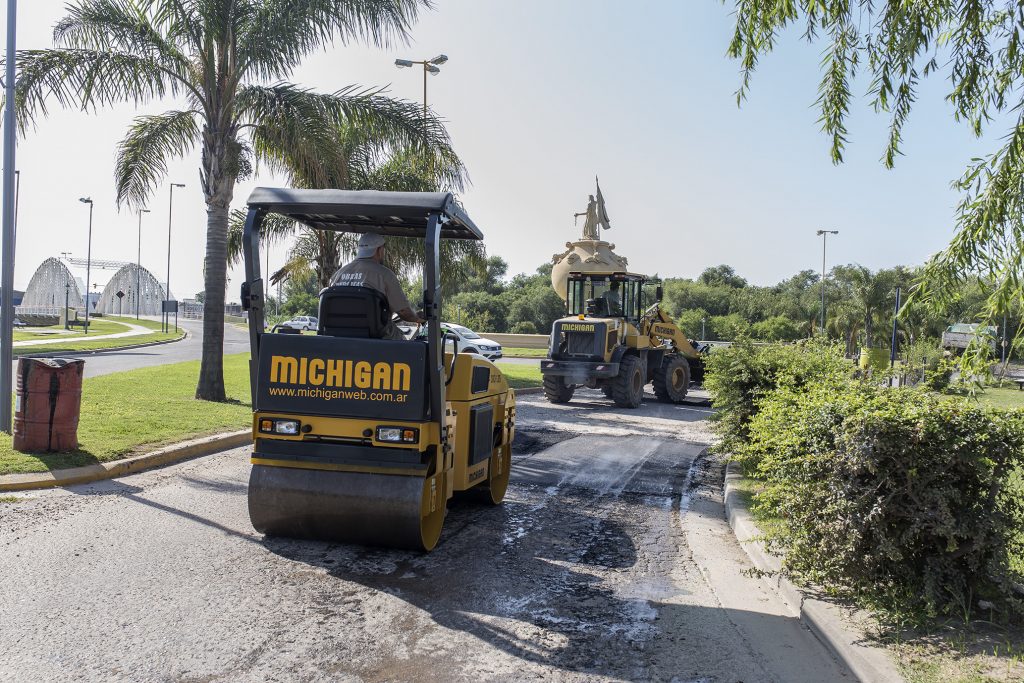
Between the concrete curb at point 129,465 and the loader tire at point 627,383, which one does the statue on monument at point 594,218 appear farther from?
the concrete curb at point 129,465

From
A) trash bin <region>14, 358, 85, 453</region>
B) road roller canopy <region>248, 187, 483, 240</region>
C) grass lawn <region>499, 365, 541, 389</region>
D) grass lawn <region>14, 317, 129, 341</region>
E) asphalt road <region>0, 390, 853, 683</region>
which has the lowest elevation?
asphalt road <region>0, 390, 853, 683</region>

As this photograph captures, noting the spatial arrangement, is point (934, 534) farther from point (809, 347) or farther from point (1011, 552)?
point (809, 347)

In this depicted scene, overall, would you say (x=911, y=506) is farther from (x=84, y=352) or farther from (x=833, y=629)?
(x=84, y=352)

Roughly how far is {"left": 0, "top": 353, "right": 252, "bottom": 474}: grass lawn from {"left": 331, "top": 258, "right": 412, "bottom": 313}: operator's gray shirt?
4.05 meters

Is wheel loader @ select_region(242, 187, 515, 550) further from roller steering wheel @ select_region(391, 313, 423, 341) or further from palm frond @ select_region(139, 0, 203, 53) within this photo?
palm frond @ select_region(139, 0, 203, 53)

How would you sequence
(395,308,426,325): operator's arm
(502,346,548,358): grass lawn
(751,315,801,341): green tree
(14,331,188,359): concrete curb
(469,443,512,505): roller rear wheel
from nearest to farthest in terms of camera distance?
(395,308,426,325): operator's arm < (469,443,512,505): roller rear wheel < (14,331,188,359): concrete curb < (502,346,548,358): grass lawn < (751,315,801,341): green tree

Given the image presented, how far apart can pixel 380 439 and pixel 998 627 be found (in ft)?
12.7

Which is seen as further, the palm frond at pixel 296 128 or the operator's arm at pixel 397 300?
the palm frond at pixel 296 128

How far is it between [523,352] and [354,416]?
134 feet

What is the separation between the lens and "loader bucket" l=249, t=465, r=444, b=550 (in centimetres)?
585

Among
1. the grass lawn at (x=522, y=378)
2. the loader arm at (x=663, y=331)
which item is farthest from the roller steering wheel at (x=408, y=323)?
the grass lawn at (x=522, y=378)

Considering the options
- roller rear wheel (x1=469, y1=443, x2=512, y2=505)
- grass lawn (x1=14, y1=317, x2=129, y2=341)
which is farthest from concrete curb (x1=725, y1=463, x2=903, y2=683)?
grass lawn (x1=14, y1=317, x2=129, y2=341)

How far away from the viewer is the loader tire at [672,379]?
795 inches

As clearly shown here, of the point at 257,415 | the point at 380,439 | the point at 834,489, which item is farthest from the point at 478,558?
the point at 834,489
